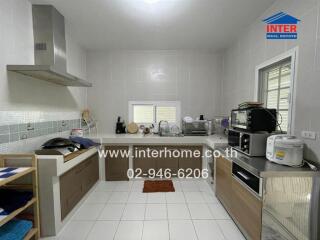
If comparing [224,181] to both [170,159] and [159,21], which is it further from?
[159,21]

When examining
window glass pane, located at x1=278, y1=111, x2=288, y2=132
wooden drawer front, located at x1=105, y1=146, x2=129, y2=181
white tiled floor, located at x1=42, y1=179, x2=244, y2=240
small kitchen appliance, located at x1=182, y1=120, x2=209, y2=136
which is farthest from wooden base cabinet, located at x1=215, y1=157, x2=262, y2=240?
wooden drawer front, located at x1=105, y1=146, x2=129, y2=181

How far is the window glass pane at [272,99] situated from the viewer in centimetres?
208

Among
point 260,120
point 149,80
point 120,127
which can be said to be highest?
point 149,80

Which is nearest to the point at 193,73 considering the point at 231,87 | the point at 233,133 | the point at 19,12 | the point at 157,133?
the point at 231,87

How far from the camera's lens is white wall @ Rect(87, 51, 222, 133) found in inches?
137

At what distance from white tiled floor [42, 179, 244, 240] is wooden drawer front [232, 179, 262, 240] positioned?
244mm

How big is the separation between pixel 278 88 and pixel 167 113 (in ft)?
6.66

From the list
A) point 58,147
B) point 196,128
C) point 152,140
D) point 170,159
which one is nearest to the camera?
point 58,147

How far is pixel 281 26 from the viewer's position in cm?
185

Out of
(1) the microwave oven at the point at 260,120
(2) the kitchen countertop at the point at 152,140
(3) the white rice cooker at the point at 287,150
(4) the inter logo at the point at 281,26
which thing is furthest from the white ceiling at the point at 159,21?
(2) the kitchen countertop at the point at 152,140

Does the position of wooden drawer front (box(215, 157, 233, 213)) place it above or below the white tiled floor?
above

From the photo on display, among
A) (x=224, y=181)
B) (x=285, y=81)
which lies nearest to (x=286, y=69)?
(x=285, y=81)

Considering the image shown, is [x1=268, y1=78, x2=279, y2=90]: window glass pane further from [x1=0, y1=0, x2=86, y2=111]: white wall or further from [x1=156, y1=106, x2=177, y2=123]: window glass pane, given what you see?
[x1=0, y1=0, x2=86, y2=111]: white wall

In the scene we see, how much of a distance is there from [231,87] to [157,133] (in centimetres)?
164
